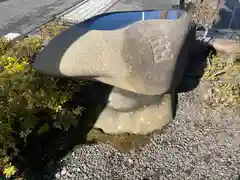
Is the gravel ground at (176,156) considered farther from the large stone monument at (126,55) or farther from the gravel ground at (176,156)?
the large stone monument at (126,55)

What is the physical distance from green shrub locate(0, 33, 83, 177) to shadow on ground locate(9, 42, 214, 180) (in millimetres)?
149

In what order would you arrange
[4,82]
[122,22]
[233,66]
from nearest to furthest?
[4,82], [122,22], [233,66]

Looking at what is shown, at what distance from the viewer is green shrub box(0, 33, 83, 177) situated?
8.41 feet

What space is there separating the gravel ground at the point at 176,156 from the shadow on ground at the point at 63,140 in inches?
4.8

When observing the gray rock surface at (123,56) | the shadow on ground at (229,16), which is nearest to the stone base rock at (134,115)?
the gray rock surface at (123,56)

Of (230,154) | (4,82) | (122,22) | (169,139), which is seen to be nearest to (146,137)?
(169,139)

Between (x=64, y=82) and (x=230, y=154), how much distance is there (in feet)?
6.16

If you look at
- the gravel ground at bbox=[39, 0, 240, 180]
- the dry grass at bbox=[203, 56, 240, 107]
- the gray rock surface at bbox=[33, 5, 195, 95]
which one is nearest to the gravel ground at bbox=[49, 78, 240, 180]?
the gravel ground at bbox=[39, 0, 240, 180]

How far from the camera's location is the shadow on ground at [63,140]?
2842mm

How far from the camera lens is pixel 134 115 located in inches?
132

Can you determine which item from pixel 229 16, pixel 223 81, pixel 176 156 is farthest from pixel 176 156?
pixel 229 16

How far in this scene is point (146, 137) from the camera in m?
3.29

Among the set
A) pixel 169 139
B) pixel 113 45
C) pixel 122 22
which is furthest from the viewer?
pixel 122 22

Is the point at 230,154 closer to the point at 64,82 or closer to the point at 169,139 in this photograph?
the point at 169,139
